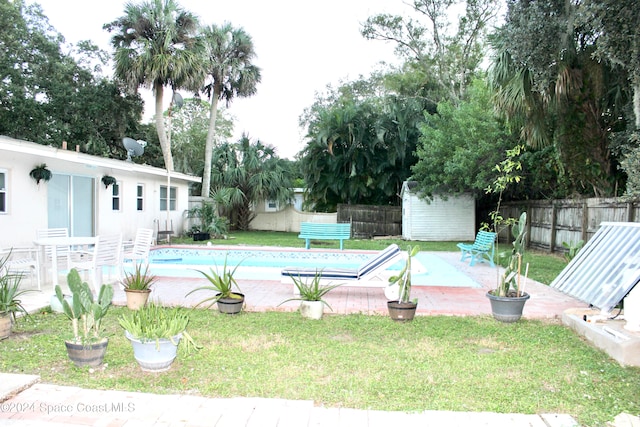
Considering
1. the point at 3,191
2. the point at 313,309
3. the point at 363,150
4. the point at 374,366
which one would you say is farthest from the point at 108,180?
the point at 363,150

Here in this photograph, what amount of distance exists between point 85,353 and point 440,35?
2455cm

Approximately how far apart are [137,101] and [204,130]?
9538 mm

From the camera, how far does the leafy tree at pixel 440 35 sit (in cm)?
2322

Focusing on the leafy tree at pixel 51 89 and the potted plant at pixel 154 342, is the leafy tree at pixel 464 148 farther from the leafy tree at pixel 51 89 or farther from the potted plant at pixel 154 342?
the leafy tree at pixel 51 89

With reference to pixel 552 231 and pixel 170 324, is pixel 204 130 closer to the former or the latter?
pixel 552 231

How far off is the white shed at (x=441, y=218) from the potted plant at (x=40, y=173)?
43.1ft

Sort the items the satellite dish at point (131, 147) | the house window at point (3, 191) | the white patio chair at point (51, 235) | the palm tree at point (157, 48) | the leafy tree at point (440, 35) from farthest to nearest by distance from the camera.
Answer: the leafy tree at point (440, 35) < the palm tree at point (157, 48) < the satellite dish at point (131, 147) < the house window at point (3, 191) < the white patio chair at point (51, 235)

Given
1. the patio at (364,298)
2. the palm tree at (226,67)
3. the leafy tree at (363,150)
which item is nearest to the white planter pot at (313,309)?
the patio at (364,298)

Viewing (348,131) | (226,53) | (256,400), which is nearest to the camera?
(256,400)

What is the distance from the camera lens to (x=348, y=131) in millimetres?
20938

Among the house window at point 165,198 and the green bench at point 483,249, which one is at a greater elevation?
the house window at point 165,198

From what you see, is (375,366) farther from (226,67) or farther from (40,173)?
(226,67)

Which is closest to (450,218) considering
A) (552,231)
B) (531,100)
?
(552,231)

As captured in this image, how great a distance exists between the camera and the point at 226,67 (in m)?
22.3
